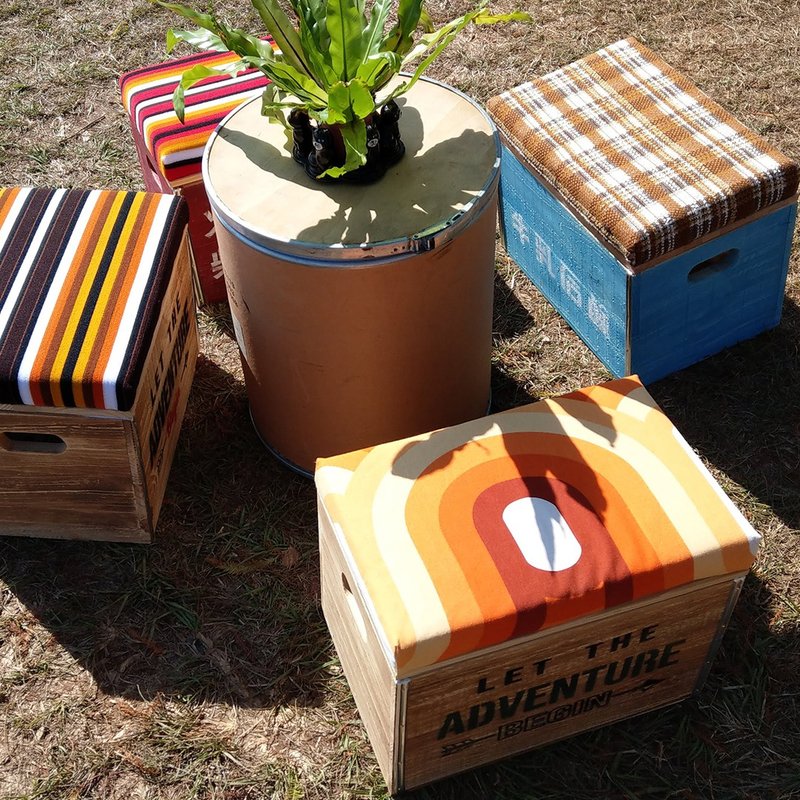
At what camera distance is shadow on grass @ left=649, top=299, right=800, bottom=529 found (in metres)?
2.60

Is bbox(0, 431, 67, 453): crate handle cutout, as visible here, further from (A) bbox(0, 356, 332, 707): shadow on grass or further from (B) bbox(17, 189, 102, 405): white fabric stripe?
(A) bbox(0, 356, 332, 707): shadow on grass

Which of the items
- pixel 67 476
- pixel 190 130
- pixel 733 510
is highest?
pixel 190 130

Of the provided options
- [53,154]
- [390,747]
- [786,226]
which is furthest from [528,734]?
[53,154]

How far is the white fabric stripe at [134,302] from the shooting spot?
214 centimetres

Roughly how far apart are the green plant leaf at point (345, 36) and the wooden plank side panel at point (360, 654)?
0.85 meters

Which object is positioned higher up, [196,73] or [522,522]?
[196,73]

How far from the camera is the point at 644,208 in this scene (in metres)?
2.49

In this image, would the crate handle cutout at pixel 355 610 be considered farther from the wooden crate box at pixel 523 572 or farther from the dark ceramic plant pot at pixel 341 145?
the dark ceramic plant pot at pixel 341 145

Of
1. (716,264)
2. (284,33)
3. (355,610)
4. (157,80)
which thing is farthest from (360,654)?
(157,80)

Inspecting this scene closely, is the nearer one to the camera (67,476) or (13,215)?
(67,476)

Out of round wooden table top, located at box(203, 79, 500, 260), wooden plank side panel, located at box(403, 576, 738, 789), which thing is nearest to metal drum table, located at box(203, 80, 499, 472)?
round wooden table top, located at box(203, 79, 500, 260)

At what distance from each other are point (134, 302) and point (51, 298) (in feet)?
0.57

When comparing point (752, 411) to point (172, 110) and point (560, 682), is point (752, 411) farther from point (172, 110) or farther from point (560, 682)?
point (172, 110)

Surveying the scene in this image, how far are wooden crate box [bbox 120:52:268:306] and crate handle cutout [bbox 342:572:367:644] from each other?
123cm
